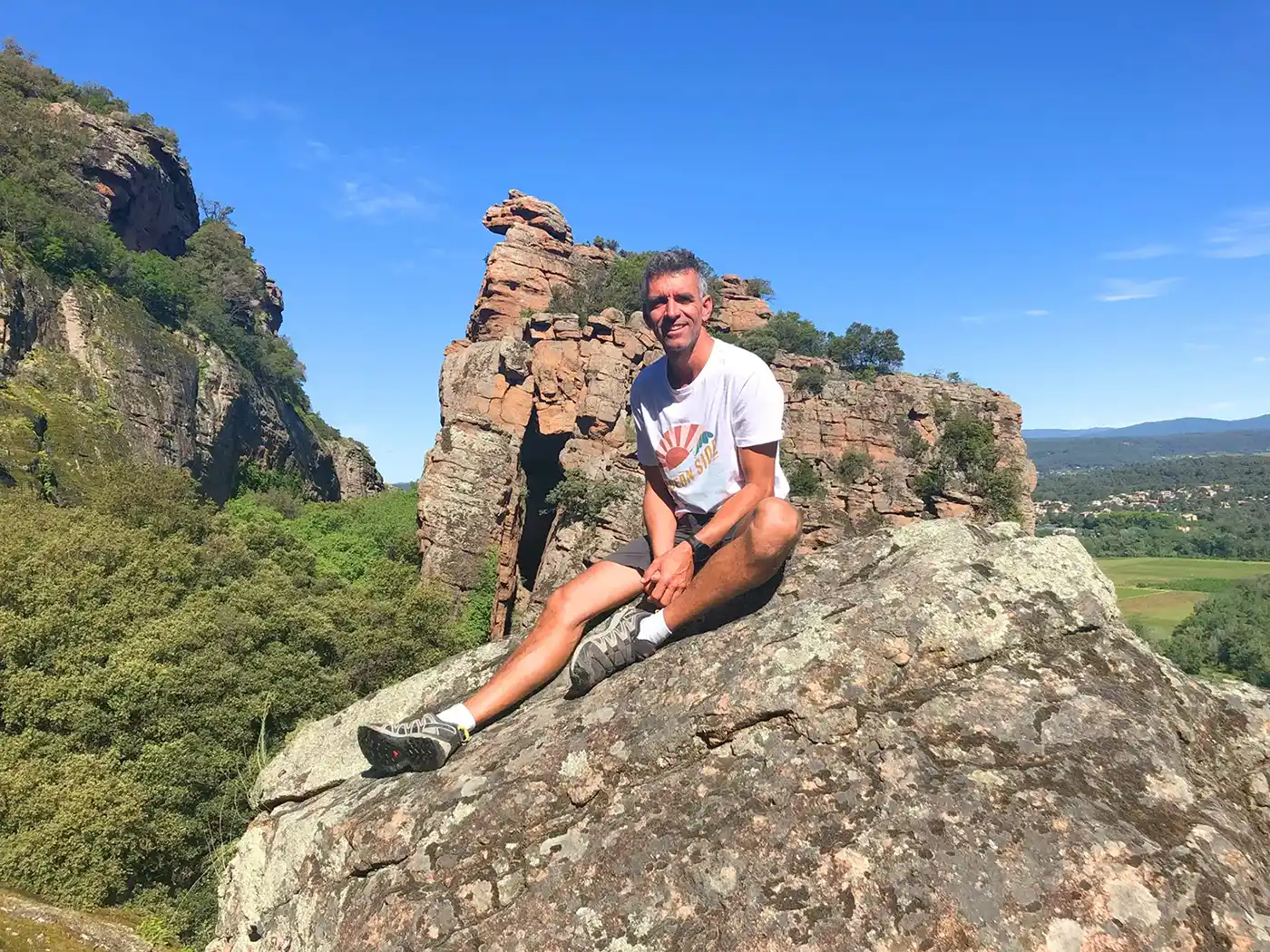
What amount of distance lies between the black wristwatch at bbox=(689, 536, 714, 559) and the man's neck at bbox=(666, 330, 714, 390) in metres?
1.04

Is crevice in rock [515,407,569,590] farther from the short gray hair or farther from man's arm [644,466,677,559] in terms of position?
the short gray hair

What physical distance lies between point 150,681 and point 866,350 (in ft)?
149

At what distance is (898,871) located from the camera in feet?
8.98

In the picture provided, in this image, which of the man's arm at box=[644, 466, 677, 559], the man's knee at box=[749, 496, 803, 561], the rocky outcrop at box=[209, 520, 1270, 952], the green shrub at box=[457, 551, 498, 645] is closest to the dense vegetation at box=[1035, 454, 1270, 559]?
the green shrub at box=[457, 551, 498, 645]

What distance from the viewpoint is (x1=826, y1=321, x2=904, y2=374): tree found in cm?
5053

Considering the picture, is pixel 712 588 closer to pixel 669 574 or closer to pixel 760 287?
pixel 669 574

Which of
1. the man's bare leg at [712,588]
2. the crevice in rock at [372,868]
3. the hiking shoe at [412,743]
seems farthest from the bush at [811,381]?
the crevice in rock at [372,868]

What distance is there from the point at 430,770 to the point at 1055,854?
118 inches

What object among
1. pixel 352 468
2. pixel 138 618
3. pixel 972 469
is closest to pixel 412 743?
pixel 138 618

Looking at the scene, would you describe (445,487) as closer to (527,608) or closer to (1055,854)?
(527,608)

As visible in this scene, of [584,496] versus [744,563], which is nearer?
[744,563]

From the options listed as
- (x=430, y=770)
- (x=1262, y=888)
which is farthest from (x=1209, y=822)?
(x=430, y=770)

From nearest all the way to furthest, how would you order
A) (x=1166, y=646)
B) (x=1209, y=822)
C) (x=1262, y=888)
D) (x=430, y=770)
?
1. (x=1262, y=888)
2. (x=1209, y=822)
3. (x=430, y=770)
4. (x=1166, y=646)

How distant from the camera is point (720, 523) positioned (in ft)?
14.5
